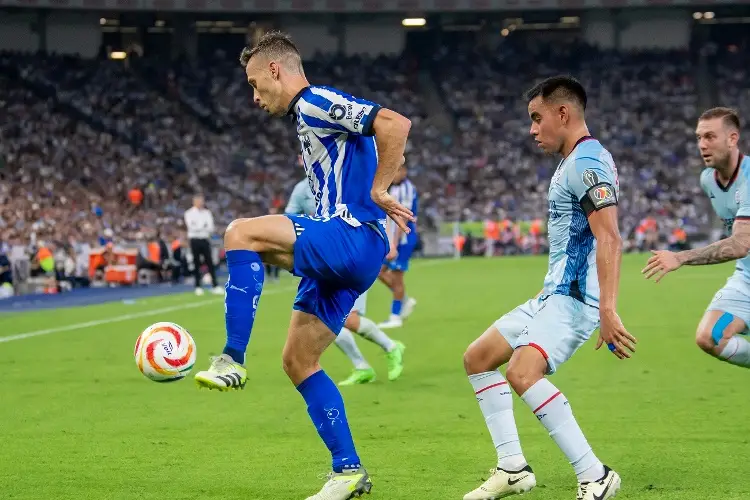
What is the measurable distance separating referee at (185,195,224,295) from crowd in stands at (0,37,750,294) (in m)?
10.7

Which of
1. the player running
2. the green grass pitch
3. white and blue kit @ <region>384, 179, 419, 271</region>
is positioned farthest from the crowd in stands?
the player running

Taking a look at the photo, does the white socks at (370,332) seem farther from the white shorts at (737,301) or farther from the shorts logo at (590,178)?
the shorts logo at (590,178)

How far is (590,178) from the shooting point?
18.3ft

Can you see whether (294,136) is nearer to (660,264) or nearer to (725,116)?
(725,116)

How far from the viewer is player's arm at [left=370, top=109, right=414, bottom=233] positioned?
5734 millimetres

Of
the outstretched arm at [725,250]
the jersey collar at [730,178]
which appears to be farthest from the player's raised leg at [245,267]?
the jersey collar at [730,178]

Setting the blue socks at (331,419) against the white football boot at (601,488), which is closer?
the white football boot at (601,488)

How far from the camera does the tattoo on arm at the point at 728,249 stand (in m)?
7.48

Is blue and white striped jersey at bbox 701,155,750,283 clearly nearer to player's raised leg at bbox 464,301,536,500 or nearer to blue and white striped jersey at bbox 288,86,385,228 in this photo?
player's raised leg at bbox 464,301,536,500

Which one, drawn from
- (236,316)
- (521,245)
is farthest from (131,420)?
(521,245)

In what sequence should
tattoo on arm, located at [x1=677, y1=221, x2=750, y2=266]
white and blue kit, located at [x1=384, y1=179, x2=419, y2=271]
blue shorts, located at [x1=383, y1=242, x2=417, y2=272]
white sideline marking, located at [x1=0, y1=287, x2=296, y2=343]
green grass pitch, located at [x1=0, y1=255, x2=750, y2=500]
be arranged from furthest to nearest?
blue shorts, located at [x1=383, y1=242, x2=417, y2=272], white and blue kit, located at [x1=384, y1=179, x2=419, y2=271], white sideline marking, located at [x1=0, y1=287, x2=296, y2=343], tattoo on arm, located at [x1=677, y1=221, x2=750, y2=266], green grass pitch, located at [x1=0, y1=255, x2=750, y2=500]


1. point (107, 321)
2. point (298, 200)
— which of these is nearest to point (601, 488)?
point (298, 200)

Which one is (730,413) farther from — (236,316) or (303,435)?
(236,316)

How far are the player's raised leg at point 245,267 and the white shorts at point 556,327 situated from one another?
1300mm
